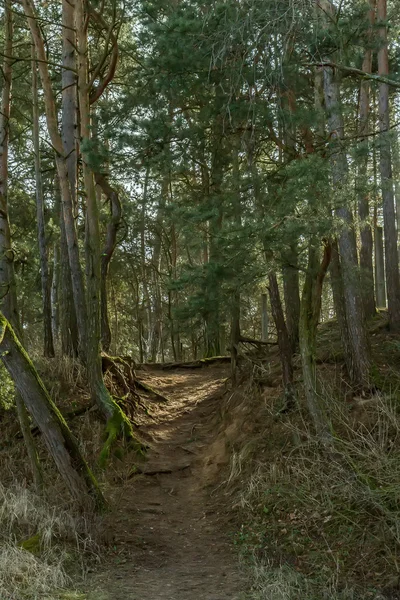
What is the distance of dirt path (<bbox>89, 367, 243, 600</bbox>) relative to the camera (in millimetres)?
6477

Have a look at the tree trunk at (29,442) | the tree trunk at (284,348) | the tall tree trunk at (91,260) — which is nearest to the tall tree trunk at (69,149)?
the tall tree trunk at (91,260)

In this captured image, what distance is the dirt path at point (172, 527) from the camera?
648 centimetres

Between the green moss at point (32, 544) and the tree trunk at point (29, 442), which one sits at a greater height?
the tree trunk at point (29, 442)

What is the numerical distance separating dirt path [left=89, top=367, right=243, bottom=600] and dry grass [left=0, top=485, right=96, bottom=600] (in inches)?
16.8

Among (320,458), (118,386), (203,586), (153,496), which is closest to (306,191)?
(320,458)

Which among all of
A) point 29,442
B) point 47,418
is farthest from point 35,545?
point 29,442

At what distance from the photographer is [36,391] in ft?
24.3

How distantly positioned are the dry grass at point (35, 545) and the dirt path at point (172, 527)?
43 centimetres

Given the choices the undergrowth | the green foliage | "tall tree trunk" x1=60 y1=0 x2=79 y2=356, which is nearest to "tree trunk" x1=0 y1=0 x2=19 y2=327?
the green foliage

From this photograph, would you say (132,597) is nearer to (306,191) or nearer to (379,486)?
(379,486)

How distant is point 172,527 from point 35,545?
240 cm

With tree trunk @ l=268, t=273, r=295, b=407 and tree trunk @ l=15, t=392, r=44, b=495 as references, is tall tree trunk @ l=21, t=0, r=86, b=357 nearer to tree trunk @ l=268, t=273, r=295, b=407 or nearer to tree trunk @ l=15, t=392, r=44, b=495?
tree trunk @ l=15, t=392, r=44, b=495

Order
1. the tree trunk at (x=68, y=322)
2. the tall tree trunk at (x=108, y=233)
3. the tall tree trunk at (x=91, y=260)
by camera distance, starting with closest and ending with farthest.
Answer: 1. the tall tree trunk at (x=91, y=260)
2. the tree trunk at (x=68, y=322)
3. the tall tree trunk at (x=108, y=233)

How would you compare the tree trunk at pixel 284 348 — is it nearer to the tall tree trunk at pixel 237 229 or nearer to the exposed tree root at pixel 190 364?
the tall tree trunk at pixel 237 229
